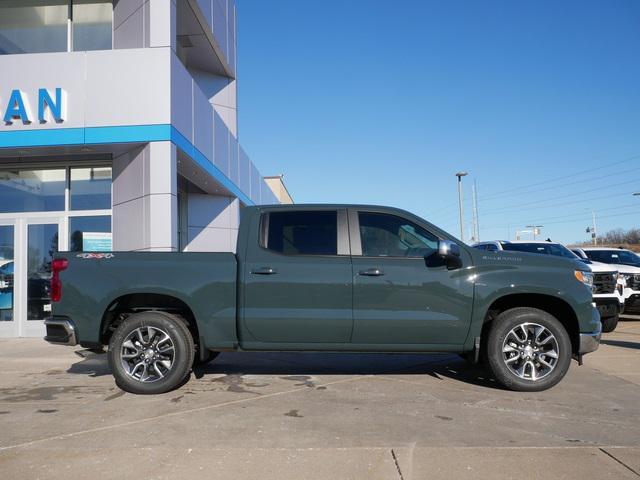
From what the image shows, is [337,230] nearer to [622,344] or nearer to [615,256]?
[622,344]

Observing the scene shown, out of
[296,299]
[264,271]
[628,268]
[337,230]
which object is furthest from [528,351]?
[628,268]

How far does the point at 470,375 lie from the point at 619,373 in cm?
195

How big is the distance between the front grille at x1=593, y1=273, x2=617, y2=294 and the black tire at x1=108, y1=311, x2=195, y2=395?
25.0 ft

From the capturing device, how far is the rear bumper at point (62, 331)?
17.6 ft

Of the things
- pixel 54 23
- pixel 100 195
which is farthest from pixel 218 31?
pixel 100 195

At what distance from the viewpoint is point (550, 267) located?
5.40 m

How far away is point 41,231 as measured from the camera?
10672mm

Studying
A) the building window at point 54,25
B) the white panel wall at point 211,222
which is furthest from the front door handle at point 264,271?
the white panel wall at point 211,222

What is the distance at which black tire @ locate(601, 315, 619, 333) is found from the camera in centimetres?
964

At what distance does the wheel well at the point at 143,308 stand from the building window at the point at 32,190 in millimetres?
6142

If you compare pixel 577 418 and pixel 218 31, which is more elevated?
pixel 218 31

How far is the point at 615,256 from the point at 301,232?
1016cm

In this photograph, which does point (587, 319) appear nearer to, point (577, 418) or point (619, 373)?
point (577, 418)

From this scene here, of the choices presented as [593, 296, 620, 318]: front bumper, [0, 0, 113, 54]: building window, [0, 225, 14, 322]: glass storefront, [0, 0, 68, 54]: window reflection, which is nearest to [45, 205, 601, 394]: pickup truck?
[593, 296, 620, 318]: front bumper
